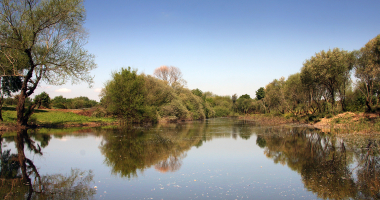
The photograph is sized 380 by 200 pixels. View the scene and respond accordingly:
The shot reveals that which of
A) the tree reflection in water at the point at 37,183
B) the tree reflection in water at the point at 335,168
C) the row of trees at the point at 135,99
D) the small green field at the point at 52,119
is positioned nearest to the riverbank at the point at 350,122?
the tree reflection in water at the point at 335,168

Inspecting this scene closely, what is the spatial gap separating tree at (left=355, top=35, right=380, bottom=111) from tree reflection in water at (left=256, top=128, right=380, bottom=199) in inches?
659

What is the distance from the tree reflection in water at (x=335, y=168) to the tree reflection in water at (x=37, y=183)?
7084mm

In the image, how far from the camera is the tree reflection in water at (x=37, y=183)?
6.68 metres


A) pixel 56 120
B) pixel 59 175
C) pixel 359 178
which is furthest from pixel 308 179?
pixel 56 120

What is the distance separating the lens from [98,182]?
8.09 meters

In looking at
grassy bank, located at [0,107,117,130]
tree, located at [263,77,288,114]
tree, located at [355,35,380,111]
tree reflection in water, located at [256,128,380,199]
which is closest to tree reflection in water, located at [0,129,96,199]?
tree reflection in water, located at [256,128,380,199]

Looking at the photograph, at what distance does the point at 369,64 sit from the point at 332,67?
399 centimetres

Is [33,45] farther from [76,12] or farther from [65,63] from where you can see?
[76,12]

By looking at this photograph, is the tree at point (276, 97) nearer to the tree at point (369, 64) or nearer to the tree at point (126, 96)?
the tree at point (369, 64)

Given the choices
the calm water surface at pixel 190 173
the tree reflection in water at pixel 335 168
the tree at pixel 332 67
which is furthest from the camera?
the tree at pixel 332 67

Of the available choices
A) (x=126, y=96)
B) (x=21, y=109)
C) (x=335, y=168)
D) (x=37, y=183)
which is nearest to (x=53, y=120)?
(x=21, y=109)

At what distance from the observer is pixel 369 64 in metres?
28.7

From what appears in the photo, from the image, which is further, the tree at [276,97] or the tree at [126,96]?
the tree at [276,97]

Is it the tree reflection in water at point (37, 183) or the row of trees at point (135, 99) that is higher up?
the row of trees at point (135, 99)
